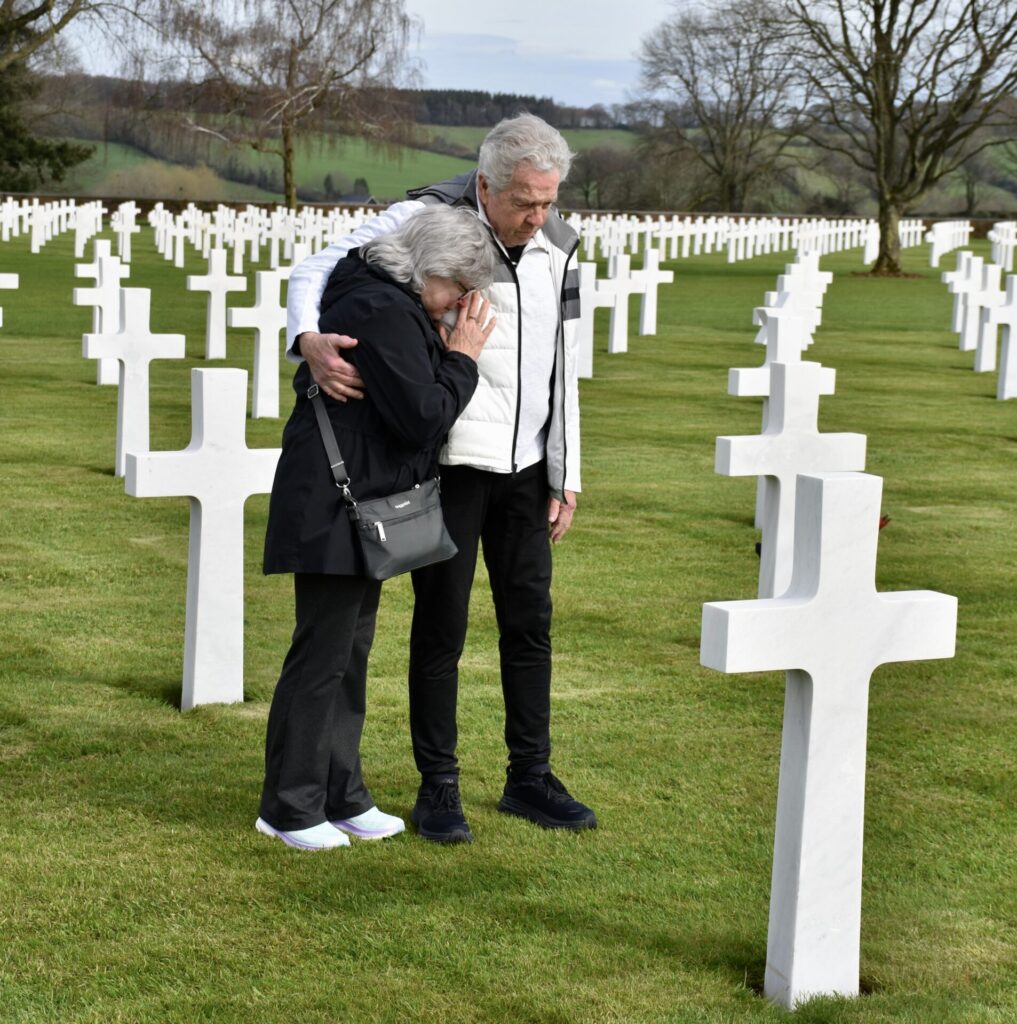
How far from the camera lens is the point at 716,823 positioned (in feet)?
14.1

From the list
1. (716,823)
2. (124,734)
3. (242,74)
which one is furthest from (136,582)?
(242,74)

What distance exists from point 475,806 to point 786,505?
191 centimetres

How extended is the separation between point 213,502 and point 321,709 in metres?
1.26

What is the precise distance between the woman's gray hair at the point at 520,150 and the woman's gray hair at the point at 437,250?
122mm

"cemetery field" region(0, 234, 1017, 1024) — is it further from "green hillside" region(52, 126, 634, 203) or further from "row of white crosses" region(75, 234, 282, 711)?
"green hillside" region(52, 126, 634, 203)

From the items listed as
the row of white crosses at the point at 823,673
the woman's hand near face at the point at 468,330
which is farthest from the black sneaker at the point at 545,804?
the woman's hand near face at the point at 468,330

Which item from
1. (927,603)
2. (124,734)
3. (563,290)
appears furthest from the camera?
(124,734)

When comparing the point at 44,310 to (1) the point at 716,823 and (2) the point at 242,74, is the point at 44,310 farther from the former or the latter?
(2) the point at 242,74

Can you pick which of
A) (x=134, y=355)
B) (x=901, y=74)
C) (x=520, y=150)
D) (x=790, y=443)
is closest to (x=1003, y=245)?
(x=901, y=74)

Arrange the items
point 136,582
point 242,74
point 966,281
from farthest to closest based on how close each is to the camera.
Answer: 1. point 242,74
2. point 966,281
3. point 136,582

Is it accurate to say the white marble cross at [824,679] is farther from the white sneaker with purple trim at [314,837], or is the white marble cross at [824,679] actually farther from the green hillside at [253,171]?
the green hillside at [253,171]

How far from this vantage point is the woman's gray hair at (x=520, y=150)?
12.1 ft

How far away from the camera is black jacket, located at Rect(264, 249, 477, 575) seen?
3.63m

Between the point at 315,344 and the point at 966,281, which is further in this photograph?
the point at 966,281
